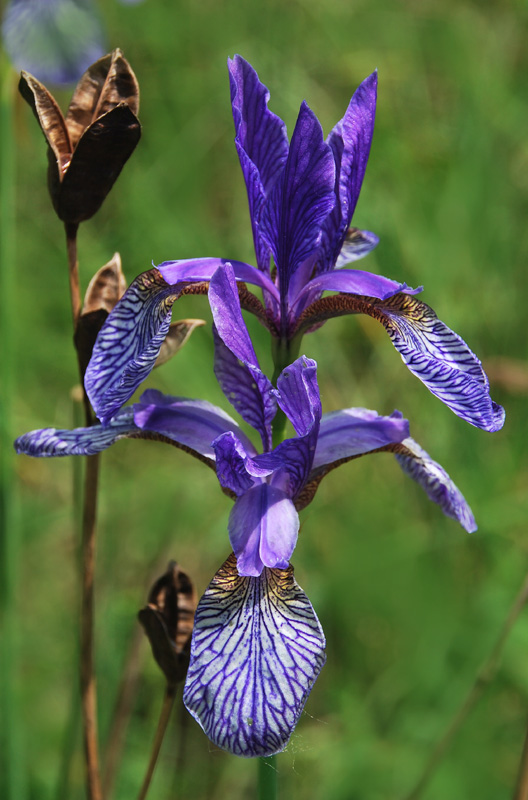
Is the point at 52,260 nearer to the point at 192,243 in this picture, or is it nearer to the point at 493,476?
the point at 192,243

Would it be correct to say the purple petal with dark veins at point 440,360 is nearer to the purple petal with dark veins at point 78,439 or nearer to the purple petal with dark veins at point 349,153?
the purple petal with dark veins at point 349,153

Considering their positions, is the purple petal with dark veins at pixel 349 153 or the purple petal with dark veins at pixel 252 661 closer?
the purple petal with dark veins at pixel 252 661

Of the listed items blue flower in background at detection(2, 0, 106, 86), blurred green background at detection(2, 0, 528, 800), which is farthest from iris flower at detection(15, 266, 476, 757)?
blue flower in background at detection(2, 0, 106, 86)

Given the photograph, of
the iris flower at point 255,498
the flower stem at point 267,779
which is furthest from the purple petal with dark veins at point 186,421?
the flower stem at point 267,779

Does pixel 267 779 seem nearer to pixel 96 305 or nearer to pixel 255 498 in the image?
pixel 255 498

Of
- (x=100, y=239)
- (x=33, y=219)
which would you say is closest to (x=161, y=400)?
(x=100, y=239)

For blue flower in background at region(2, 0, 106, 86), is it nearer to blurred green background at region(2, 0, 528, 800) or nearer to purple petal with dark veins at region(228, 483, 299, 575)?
blurred green background at region(2, 0, 528, 800)

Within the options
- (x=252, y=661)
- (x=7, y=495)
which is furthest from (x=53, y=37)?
(x=252, y=661)
